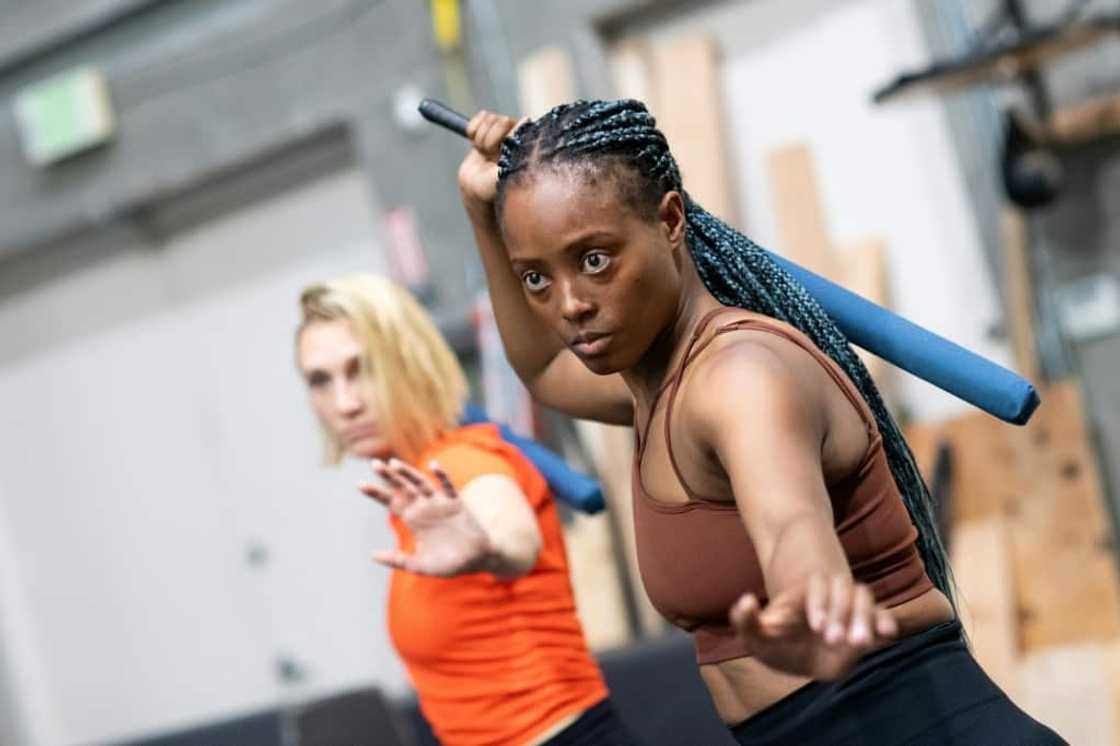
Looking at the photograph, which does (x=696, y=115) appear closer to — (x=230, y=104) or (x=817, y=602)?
(x=230, y=104)

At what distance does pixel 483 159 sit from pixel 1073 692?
7.95 feet

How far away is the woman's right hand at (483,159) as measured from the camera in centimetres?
153

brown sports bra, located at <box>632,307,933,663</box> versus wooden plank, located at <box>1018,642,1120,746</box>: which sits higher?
brown sports bra, located at <box>632,307,933,663</box>

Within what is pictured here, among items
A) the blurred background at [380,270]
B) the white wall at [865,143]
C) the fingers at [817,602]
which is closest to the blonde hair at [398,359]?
the blurred background at [380,270]

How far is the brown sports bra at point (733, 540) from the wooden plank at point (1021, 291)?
2.85 metres

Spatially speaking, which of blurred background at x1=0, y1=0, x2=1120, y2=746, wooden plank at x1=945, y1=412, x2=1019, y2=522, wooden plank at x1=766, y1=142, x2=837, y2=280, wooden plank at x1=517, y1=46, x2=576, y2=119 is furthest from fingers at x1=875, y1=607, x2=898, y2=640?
wooden plank at x1=517, y1=46, x2=576, y2=119

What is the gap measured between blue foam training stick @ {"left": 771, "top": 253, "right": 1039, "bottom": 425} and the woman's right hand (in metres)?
0.29

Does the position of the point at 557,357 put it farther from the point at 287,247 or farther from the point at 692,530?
the point at 287,247

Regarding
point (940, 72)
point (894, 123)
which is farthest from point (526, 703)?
point (894, 123)

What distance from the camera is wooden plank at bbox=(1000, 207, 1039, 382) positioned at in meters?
4.03

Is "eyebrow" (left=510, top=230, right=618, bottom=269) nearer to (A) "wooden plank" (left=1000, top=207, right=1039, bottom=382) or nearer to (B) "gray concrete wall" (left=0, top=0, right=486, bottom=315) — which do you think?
(A) "wooden plank" (left=1000, top=207, right=1039, bottom=382)

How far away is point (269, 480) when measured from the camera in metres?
5.29

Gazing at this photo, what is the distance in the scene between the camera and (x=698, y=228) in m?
1.45

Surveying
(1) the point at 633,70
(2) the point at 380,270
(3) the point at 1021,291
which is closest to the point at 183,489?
(2) the point at 380,270
